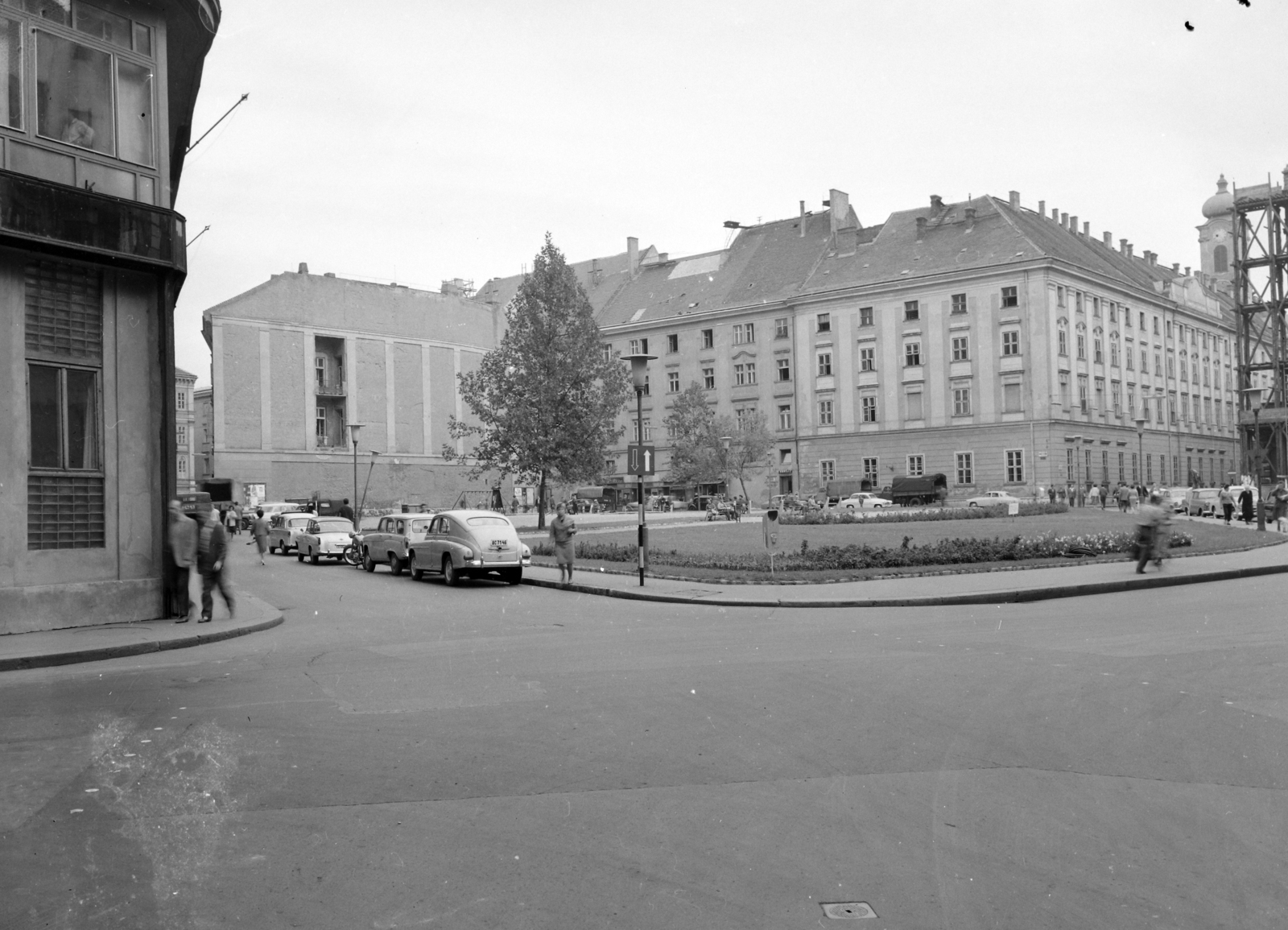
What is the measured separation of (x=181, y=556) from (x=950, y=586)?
1322 cm

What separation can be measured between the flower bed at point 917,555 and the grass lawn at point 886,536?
44cm

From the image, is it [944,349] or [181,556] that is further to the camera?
[944,349]

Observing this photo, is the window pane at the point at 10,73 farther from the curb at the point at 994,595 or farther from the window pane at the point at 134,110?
the curb at the point at 994,595

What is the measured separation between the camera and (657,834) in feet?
19.7

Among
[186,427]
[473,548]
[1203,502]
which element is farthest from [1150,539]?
[186,427]

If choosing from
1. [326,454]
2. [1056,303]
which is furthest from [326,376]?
[1056,303]

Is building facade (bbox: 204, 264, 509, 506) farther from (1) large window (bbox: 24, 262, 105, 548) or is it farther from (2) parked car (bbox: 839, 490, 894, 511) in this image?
(1) large window (bbox: 24, 262, 105, 548)

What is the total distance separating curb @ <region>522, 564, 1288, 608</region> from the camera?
62.5 ft

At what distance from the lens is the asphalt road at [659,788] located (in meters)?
5.11

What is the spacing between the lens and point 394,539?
96.3 ft

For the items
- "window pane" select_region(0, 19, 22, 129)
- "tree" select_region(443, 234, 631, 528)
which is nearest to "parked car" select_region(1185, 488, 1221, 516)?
"tree" select_region(443, 234, 631, 528)

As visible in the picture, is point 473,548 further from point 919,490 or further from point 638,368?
point 919,490

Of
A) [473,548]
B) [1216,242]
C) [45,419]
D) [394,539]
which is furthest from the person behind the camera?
[1216,242]

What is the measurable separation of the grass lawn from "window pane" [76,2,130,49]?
14.6 metres
